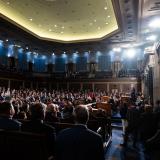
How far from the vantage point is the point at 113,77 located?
74.5ft

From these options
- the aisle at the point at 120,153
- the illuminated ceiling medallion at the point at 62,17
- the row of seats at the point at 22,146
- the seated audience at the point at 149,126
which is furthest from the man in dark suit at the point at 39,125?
the illuminated ceiling medallion at the point at 62,17

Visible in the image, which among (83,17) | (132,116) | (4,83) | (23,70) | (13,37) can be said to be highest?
(83,17)

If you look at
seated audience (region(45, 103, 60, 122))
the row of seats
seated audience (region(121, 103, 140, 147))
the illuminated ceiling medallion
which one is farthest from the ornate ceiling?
the row of seats

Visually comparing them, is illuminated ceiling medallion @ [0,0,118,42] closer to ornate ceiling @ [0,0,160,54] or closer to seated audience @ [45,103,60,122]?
ornate ceiling @ [0,0,160,54]

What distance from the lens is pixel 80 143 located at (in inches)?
89.8

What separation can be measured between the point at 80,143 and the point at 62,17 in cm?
1966

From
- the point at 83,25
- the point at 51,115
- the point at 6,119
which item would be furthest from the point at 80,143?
the point at 83,25

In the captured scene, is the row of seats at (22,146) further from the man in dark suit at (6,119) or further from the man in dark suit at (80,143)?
the man in dark suit at (80,143)

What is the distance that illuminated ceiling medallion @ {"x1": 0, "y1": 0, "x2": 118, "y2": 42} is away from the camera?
58.2 ft

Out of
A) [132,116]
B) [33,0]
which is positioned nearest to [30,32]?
[33,0]

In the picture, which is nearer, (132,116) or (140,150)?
(140,150)

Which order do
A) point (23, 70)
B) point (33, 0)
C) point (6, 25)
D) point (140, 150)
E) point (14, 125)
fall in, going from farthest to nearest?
point (23, 70), point (6, 25), point (33, 0), point (140, 150), point (14, 125)

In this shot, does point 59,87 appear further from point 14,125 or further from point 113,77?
point 14,125

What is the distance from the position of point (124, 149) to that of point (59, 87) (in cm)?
1908
